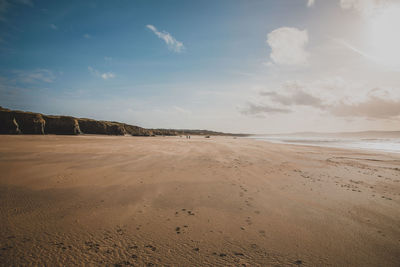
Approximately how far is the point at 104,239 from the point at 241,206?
145 inches

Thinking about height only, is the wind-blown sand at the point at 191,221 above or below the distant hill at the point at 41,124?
below

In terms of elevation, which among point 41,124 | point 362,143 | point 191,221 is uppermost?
point 362,143

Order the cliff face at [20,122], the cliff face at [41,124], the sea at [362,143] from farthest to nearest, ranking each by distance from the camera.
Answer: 1. the cliff face at [41,124]
2. the cliff face at [20,122]
3. the sea at [362,143]

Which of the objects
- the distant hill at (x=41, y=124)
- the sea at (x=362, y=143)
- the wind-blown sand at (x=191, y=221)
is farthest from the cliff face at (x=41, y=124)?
the sea at (x=362, y=143)

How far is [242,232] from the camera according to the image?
3.68m

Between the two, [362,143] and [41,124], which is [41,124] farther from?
[362,143]

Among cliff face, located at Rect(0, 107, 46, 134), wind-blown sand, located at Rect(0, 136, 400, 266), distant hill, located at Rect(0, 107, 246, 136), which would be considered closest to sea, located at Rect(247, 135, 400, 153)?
wind-blown sand, located at Rect(0, 136, 400, 266)

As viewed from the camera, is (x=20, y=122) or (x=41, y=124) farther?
(x=41, y=124)

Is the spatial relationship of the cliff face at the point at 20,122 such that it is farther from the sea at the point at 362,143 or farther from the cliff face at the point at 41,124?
the sea at the point at 362,143

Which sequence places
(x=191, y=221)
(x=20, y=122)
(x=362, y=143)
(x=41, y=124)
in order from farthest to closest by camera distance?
1. (x=362, y=143)
2. (x=41, y=124)
3. (x=20, y=122)
4. (x=191, y=221)

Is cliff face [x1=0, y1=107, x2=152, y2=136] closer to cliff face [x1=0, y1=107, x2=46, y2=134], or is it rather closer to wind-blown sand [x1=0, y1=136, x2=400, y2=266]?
cliff face [x1=0, y1=107, x2=46, y2=134]

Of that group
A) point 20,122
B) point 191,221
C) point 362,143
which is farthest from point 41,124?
point 362,143

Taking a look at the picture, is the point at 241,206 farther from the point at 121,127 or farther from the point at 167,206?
the point at 121,127

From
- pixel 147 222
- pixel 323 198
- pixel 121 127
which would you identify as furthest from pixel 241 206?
pixel 121 127
